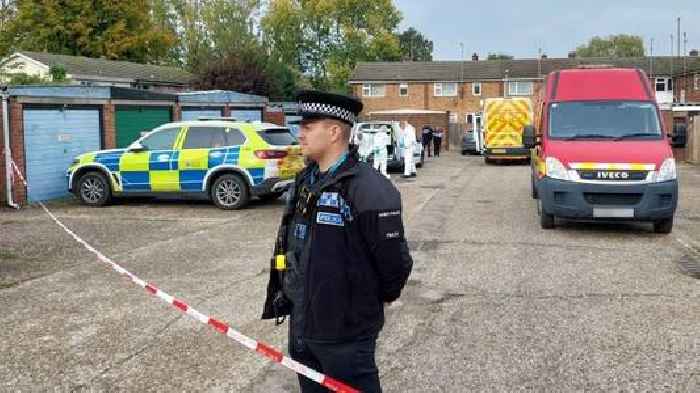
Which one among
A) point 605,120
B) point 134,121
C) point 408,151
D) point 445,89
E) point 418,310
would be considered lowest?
point 418,310

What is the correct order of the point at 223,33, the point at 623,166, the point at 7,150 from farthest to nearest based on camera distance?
the point at 223,33 < the point at 7,150 < the point at 623,166

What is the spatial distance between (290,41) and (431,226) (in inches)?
2559

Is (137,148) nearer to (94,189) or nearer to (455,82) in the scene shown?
(94,189)

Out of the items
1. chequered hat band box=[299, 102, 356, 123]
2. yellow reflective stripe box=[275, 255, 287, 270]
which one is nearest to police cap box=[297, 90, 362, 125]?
chequered hat band box=[299, 102, 356, 123]

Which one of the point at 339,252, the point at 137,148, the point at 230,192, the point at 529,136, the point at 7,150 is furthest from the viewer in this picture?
the point at 7,150

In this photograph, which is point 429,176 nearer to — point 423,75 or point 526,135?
point 526,135

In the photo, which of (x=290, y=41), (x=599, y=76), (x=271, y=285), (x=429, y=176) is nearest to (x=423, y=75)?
(x=290, y=41)

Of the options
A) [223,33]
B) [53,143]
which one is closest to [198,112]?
[53,143]

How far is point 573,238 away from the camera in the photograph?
11.2 metres

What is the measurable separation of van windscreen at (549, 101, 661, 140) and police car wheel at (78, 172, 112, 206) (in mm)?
8409

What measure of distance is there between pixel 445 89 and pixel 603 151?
53.6 m

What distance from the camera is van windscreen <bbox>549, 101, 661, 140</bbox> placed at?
472 inches

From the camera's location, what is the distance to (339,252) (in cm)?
317

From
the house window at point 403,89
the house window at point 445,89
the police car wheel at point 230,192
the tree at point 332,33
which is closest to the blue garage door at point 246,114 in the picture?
the police car wheel at point 230,192
